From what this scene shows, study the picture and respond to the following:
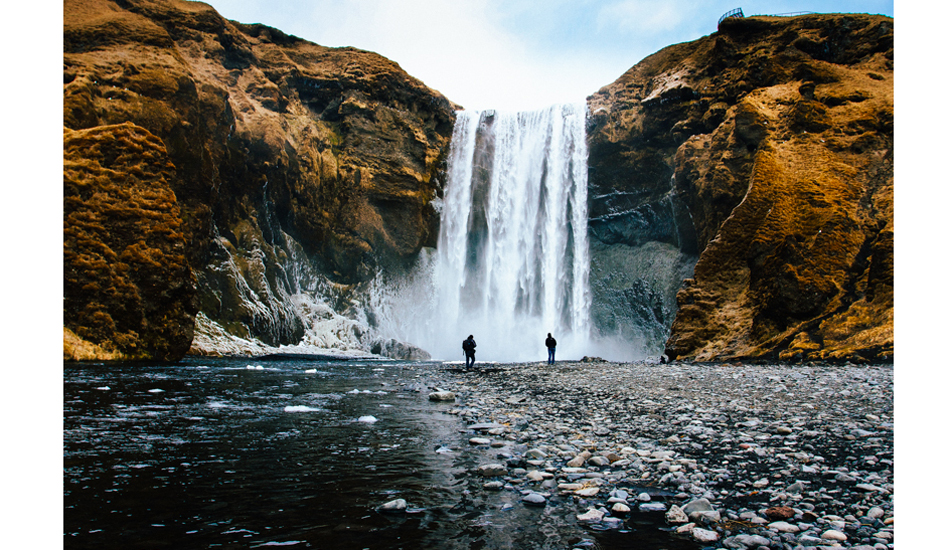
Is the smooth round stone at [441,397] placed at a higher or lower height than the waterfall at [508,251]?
lower

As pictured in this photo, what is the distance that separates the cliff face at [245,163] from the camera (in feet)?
64.8

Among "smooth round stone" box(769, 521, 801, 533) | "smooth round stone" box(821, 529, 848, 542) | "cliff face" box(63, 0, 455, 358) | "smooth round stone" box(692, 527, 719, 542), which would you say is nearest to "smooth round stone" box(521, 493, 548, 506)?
"smooth round stone" box(692, 527, 719, 542)

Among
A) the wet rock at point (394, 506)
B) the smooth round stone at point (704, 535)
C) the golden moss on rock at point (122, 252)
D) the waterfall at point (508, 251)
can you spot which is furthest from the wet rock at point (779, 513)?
the waterfall at point (508, 251)

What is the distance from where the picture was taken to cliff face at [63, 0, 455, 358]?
19.8m

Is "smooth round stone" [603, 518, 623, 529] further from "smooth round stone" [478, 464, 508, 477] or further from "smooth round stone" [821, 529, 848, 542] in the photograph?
"smooth round stone" [478, 464, 508, 477]

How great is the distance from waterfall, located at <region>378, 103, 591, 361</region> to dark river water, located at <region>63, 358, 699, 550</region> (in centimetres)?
3133

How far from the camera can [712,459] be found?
5.23 meters

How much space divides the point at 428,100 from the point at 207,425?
41463 mm

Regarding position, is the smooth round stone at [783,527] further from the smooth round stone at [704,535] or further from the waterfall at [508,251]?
the waterfall at [508,251]

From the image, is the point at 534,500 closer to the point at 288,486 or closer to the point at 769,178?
the point at 288,486

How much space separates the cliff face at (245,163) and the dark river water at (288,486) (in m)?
13.5

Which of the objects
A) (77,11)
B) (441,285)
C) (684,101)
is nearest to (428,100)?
(441,285)

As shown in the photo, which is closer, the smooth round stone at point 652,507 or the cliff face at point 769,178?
the smooth round stone at point 652,507

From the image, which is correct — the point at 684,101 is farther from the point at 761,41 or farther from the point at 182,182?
the point at 182,182
